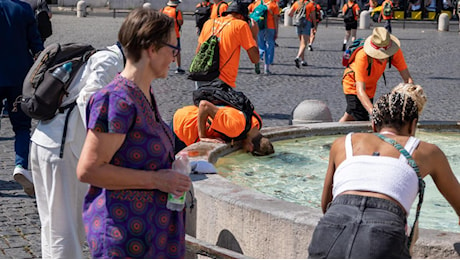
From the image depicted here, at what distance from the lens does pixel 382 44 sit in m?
7.18

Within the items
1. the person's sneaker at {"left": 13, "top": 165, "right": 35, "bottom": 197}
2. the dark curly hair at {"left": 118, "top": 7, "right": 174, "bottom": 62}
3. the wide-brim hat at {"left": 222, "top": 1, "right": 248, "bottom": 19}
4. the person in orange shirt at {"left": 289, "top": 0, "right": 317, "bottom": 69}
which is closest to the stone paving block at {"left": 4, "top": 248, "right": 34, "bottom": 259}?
the person's sneaker at {"left": 13, "top": 165, "right": 35, "bottom": 197}

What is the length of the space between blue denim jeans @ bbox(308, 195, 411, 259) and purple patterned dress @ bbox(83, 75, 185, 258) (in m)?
0.57

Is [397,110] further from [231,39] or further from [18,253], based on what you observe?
[231,39]

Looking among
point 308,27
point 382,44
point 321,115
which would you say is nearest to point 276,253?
point 382,44

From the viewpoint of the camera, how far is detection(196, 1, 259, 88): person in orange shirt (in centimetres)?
734

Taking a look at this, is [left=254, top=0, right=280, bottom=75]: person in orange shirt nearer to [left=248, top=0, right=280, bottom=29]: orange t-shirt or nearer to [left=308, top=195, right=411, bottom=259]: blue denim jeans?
[left=248, top=0, right=280, bottom=29]: orange t-shirt

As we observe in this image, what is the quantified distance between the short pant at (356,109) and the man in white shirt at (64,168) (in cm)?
383

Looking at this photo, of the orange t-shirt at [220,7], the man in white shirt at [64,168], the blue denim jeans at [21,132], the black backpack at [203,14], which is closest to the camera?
the man in white shirt at [64,168]

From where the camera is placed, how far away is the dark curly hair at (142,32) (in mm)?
3006

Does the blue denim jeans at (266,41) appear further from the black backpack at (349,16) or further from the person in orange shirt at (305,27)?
the black backpack at (349,16)

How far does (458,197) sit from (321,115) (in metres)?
4.92

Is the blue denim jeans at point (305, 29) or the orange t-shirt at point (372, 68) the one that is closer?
the orange t-shirt at point (372, 68)

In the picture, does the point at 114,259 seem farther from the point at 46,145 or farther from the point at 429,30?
the point at 429,30

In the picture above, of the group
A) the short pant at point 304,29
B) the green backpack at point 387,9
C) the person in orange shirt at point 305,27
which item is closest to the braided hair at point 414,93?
the person in orange shirt at point 305,27
